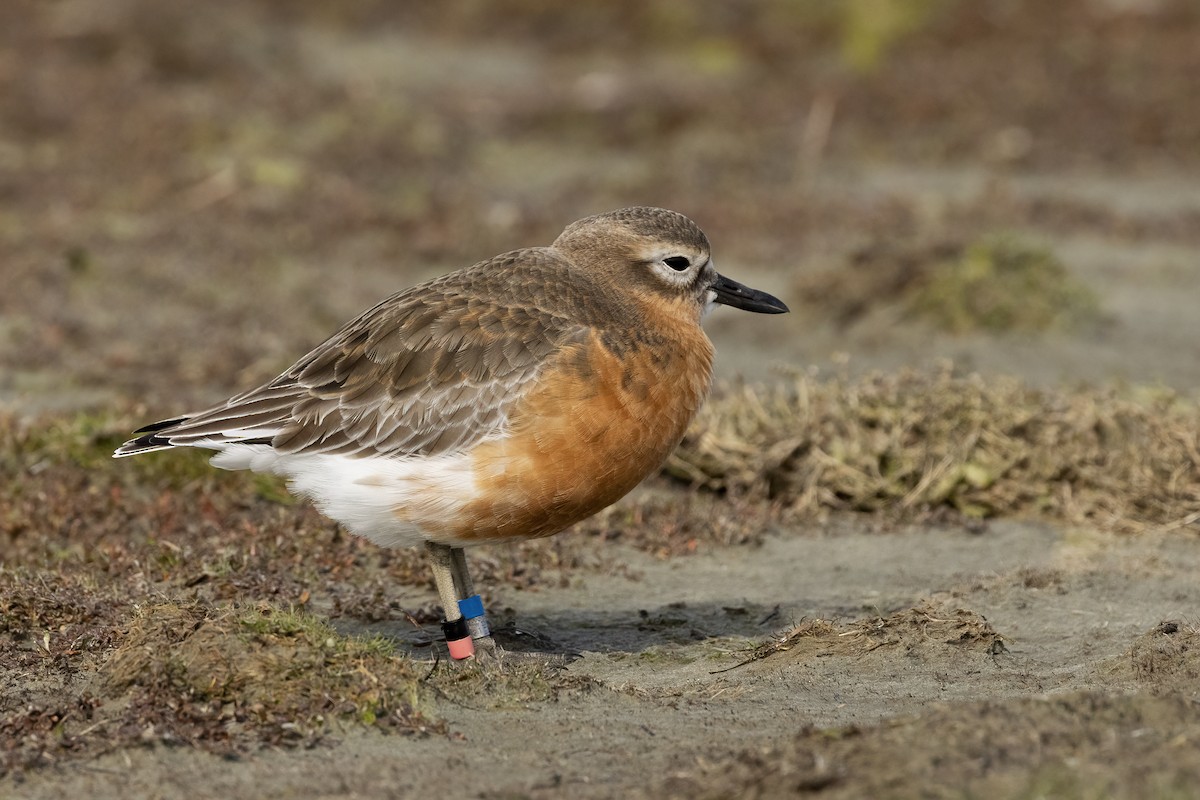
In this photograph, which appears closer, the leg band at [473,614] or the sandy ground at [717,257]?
the sandy ground at [717,257]

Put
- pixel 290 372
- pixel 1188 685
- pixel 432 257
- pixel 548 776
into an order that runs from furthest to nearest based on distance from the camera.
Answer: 1. pixel 432 257
2. pixel 290 372
3. pixel 1188 685
4. pixel 548 776

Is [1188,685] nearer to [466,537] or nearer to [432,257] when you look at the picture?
[466,537]

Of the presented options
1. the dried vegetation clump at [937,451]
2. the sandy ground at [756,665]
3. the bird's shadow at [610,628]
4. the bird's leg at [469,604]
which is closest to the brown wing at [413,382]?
the bird's leg at [469,604]

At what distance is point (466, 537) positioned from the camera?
7043 mm

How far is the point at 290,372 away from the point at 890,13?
19.4 m

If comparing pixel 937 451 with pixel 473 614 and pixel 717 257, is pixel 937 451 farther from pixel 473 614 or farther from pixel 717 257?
pixel 717 257

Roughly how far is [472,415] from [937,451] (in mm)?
3645

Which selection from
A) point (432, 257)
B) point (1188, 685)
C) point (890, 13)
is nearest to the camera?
point (1188, 685)

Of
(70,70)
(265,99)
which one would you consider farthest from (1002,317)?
(70,70)

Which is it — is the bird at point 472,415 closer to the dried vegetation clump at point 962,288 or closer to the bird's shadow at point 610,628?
the bird's shadow at point 610,628

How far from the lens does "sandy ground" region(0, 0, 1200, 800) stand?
5562 mm

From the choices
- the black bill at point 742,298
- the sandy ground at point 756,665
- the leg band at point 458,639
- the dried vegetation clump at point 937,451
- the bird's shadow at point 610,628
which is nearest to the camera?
the sandy ground at point 756,665

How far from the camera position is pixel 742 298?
27.3 feet

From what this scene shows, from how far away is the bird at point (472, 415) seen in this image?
22.9 feet
